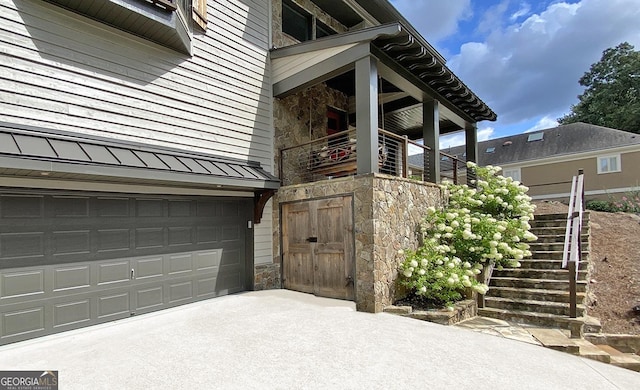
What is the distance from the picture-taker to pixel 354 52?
231 inches

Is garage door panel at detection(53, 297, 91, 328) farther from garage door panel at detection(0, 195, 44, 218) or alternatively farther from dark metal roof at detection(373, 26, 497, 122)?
dark metal roof at detection(373, 26, 497, 122)

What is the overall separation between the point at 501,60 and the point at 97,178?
217ft

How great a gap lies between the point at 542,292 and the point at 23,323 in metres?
7.72

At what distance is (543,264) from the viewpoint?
6359 millimetres

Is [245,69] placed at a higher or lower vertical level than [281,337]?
higher

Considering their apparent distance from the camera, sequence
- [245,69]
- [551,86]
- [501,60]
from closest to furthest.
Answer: [245,69], [551,86], [501,60]

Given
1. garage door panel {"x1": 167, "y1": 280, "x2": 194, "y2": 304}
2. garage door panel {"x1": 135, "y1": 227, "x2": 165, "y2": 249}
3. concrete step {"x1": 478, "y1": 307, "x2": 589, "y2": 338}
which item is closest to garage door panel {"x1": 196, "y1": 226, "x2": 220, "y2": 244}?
garage door panel {"x1": 135, "y1": 227, "x2": 165, "y2": 249}

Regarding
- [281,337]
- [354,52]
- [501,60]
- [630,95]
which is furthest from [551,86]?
[281,337]

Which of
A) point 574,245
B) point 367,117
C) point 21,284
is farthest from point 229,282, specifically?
point 574,245

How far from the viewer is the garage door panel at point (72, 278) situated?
4.47 metres

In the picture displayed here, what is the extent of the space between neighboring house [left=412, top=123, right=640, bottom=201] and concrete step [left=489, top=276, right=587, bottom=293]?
1532 centimetres

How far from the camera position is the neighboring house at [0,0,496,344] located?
14.0ft

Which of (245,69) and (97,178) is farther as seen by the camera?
(245,69)

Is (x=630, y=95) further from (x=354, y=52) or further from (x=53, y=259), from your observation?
(x=53, y=259)
